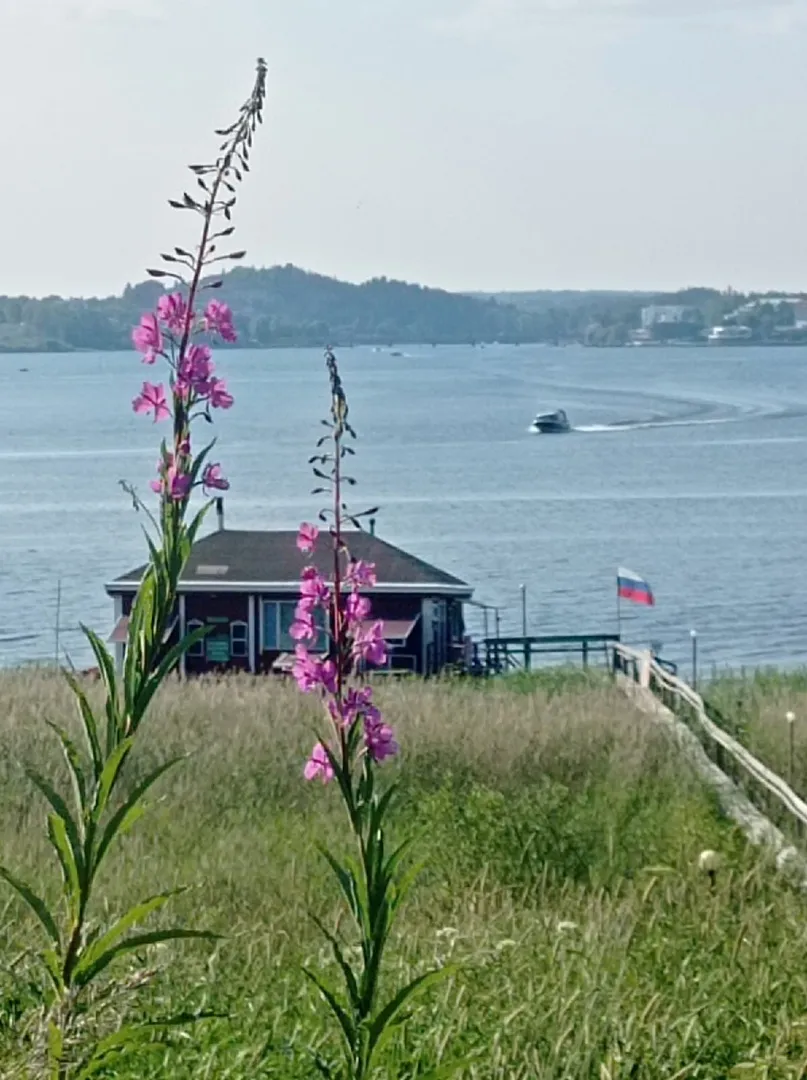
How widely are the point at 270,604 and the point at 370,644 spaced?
28.1m

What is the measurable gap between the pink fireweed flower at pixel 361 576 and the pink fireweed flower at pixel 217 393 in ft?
1.56

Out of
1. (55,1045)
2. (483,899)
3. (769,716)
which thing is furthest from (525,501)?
(55,1045)

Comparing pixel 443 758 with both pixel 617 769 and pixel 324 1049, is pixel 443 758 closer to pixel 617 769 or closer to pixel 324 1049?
pixel 617 769

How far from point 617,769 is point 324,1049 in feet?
29.2

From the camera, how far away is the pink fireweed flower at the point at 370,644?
4500mm

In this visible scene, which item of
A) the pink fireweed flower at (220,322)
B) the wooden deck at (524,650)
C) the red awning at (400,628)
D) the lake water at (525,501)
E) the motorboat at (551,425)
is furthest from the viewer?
the motorboat at (551,425)

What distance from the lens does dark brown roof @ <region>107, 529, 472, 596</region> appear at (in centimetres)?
3231

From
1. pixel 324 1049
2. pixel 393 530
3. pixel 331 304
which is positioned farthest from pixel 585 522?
pixel 324 1049

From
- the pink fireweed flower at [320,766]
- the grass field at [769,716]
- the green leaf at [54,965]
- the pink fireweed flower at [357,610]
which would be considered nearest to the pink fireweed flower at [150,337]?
the pink fireweed flower at [357,610]

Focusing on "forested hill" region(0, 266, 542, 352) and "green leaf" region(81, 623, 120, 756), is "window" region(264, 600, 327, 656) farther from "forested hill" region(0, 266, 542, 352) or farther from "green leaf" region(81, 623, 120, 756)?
"green leaf" region(81, 623, 120, 756)

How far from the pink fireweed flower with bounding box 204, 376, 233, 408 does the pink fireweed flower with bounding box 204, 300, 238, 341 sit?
10cm

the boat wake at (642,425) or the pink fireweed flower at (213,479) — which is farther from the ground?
the pink fireweed flower at (213,479)

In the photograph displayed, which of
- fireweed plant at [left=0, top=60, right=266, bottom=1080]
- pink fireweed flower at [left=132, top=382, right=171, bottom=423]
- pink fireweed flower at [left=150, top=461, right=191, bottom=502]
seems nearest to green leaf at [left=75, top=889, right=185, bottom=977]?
fireweed plant at [left=0, top=60, right=266, bottom=1080]

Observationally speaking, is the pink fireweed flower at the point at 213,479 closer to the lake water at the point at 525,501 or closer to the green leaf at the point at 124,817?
the green leaf at the point at 124,817
